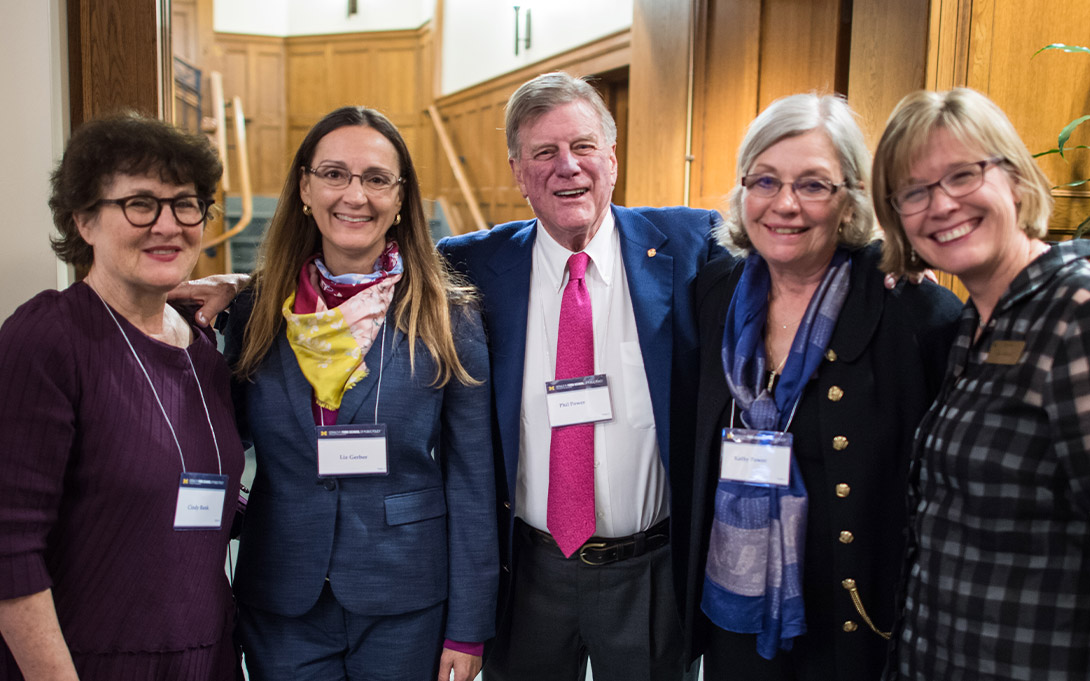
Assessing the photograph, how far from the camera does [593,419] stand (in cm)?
189

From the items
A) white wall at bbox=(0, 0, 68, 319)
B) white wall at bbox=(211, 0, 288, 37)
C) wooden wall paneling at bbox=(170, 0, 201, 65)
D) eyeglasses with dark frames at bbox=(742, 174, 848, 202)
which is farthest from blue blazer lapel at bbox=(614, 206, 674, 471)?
white wall at bbox=(211, 0, 288, 37)

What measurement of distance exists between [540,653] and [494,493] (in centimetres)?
46

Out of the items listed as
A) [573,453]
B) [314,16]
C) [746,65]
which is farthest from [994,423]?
[314,16]

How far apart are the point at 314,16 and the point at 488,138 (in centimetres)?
390

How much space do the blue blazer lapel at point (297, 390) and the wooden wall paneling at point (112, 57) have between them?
809 millimetres

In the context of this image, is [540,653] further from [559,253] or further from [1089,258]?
[1089,258]

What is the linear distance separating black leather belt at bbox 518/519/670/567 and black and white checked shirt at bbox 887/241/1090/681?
676 mm

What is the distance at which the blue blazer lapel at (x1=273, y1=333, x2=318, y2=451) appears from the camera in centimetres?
167

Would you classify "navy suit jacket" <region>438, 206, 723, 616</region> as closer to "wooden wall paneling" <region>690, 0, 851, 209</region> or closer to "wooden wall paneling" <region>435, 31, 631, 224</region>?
"wooden wall paneling" <region>690, 0, 851, 209</region>

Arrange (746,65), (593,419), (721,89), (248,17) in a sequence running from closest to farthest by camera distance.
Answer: (593,419) < (746,65) < (721,89) < (248,17)

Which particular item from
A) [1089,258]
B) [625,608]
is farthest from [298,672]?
[1089,258]

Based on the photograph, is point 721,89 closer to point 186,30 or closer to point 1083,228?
point 1083,228

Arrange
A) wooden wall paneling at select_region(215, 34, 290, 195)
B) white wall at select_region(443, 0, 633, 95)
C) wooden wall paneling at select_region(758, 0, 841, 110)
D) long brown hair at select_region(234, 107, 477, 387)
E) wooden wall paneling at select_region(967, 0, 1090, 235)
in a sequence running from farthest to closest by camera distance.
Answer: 1. wooden wall paneling at select_region(215, 34, 290, 195)
2. white wall at select_region(443, 0, 633, 95)
3. wooden wall paneling at select_region(758, 0, 841, 110)
4. wooden wall paneling at select_region(967, 0, 1090, 235)
5. long brown hair at select_region(234, 107, 477, 387)

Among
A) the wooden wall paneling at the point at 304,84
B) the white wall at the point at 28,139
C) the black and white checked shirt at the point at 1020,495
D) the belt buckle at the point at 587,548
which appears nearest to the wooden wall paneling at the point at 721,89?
the belt buckle at the point at 587,548
